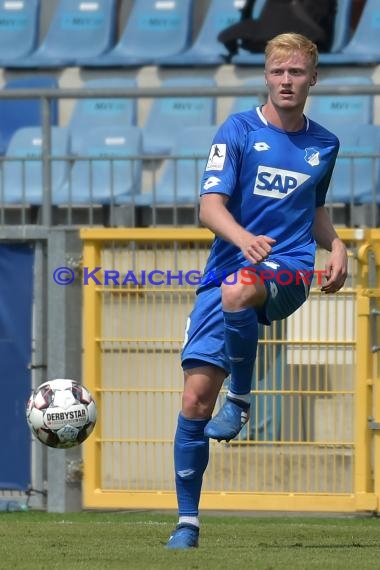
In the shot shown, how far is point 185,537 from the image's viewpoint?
6.02 metres

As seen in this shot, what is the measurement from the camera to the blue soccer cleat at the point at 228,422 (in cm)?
584

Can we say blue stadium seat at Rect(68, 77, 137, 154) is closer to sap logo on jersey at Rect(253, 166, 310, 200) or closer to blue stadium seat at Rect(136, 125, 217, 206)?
blue stadium seat at Rect(136, 125, 217, 206)

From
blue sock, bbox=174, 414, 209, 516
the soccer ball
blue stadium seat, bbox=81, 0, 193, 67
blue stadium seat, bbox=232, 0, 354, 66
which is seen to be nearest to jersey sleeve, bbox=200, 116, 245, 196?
blue sock, bbox=174, 414, 209, 516

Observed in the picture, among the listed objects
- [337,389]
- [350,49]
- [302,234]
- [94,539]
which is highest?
[350,49]

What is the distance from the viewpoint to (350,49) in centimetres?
1289

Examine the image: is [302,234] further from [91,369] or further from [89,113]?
[89,113]

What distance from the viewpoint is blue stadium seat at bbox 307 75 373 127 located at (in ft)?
37.7

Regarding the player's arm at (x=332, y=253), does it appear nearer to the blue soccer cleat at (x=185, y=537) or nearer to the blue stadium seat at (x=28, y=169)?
the blue soccer cleat at (x=185, y=537)

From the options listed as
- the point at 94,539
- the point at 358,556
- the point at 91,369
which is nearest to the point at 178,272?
the point at 91,369

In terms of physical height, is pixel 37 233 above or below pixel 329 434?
above

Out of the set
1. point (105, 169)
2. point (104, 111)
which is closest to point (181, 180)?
point (105, 169)

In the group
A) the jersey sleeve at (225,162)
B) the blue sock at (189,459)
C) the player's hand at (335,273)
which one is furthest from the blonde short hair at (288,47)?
the blue sock at (189,459)

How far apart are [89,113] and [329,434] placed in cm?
533

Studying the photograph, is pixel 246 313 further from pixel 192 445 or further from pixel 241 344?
pixel 192 445
